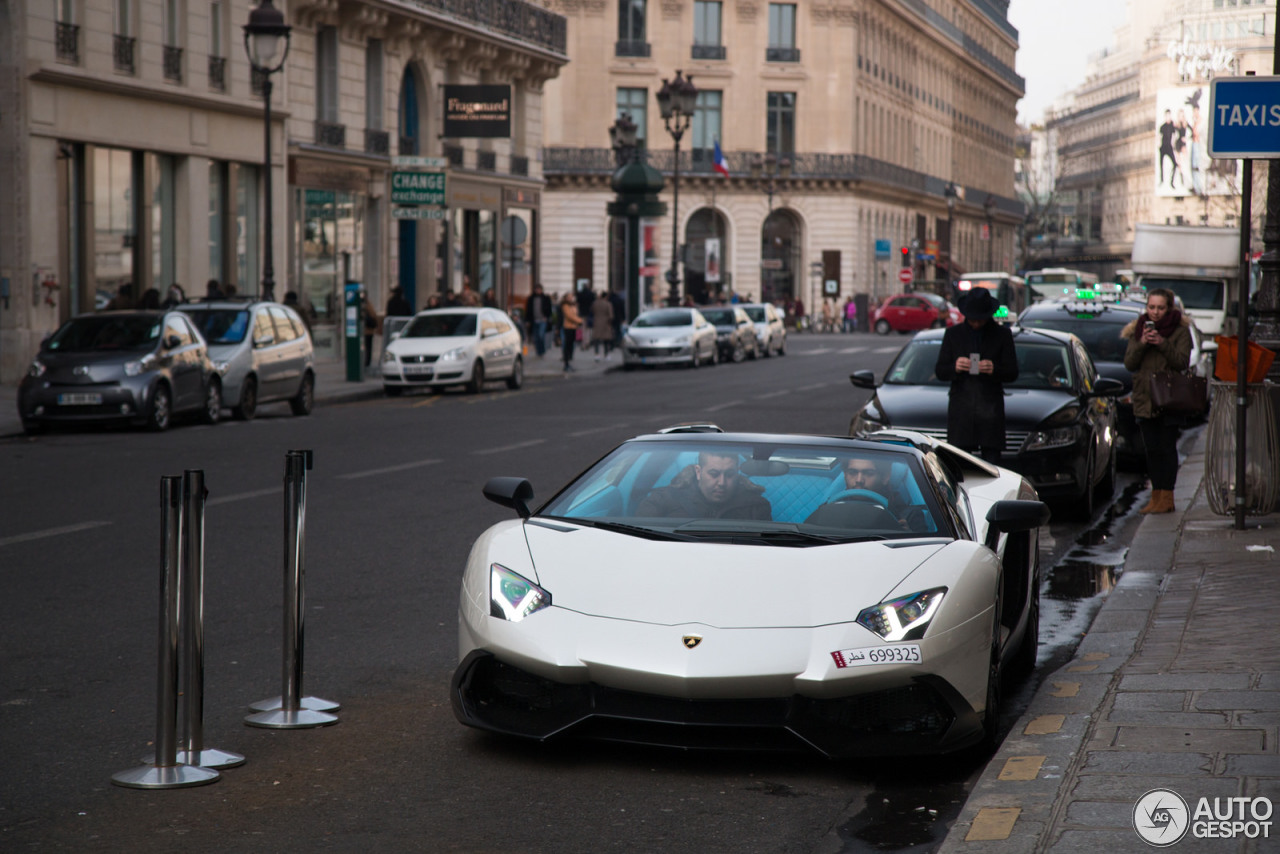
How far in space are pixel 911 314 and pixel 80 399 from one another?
54718 millimetres

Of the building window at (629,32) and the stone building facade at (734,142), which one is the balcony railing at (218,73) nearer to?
the stone building facade at (734,142)

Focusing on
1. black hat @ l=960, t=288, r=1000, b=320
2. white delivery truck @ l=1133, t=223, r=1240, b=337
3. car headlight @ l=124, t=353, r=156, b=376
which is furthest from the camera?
white delivery truck @ l=1133, t=223, r=1240, b=337

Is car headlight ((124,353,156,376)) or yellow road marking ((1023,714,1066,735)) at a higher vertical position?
car headlight ((124,353,156,376))

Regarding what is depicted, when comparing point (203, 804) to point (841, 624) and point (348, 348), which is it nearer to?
point (841, 624)

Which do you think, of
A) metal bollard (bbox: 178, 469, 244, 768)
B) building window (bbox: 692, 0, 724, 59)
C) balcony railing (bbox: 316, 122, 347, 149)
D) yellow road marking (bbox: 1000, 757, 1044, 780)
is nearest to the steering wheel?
yellow road marking (bbox: 1000, 757, 1044, 780)

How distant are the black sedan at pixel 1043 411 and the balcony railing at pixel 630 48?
68396 millimetres

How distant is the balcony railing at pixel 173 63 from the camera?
3322 centimetres

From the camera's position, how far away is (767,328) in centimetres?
5069

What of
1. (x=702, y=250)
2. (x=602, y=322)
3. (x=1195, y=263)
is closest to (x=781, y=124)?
(x=702, y=250)

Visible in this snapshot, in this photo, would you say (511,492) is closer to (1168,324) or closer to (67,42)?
(1168,324)

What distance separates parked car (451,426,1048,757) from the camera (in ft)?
18.9

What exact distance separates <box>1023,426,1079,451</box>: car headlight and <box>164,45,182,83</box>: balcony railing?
2366cm

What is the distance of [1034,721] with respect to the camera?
643 centimetres

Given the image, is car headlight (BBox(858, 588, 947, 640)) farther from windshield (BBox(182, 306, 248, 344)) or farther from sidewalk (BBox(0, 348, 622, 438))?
windshield (BBox(182, 306, 248, 344))
